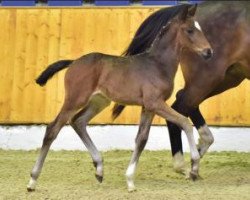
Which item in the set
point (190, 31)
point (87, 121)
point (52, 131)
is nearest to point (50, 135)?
point (52, 131)

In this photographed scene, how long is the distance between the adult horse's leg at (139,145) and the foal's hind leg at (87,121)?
0.41 meters

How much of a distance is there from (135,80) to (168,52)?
1.53ft

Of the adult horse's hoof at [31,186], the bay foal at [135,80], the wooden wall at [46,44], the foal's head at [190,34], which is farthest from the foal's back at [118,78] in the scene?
the wooden wall at [46,44]

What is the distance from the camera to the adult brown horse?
6328 millimetres

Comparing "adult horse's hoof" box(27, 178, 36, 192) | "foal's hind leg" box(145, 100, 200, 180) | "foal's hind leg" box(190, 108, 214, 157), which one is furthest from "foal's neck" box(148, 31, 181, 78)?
"adult horse's hoof" box(27, 178, 36, 192)

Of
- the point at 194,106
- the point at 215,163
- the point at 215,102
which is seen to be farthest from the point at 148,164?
the point at 215,102

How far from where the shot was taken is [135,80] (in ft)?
17.5

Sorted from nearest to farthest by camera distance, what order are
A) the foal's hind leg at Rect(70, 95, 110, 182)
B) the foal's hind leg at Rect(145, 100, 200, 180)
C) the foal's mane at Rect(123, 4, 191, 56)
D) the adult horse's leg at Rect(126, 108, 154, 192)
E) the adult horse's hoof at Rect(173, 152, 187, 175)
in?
the foal's hind leg at Rect(145, 100, 200, 180) → the adult horse's leg at Rect(126, 108, 154, 192) → the foal's hind leg at Rect(70, 95, 110, 182) → the adult horse's hoof at Rect(173, 152, 187, 175) → the foal's mane at Rect(123, 4, 191, 56)

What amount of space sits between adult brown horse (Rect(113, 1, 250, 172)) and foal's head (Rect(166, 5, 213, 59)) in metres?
0.95

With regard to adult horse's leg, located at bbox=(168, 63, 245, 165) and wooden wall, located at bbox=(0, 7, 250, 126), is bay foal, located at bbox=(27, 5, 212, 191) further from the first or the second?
wooden wall, located at bbox=(0, 7, 250, 126)

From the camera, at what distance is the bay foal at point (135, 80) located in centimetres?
525

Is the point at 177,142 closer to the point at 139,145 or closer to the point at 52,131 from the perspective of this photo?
the point at 139,145

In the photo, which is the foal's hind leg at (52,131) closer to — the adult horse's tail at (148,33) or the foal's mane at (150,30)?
the adult horse's tail at (148,33)

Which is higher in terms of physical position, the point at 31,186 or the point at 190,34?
the point at 190,34
